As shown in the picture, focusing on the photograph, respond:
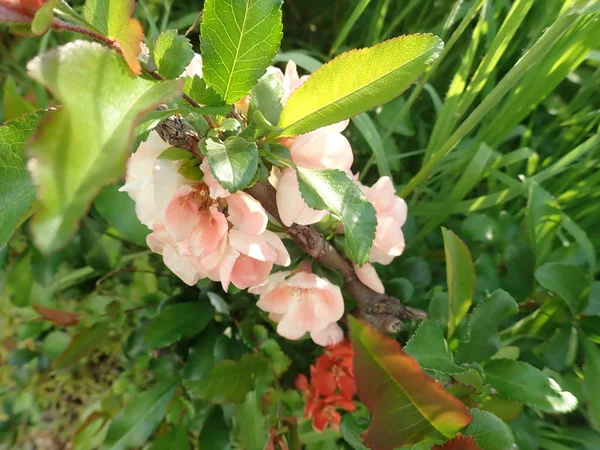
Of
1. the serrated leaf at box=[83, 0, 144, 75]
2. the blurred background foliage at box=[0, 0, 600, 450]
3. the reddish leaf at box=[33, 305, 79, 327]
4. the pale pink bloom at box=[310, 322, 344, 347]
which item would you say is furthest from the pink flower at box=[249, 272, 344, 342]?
the reddish leaf at box=[33, 305, 79, 327]

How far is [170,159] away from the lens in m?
0.31

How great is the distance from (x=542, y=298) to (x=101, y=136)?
50 centimetres

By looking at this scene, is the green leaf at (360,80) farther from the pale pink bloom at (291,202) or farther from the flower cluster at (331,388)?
the flower cluster at (331,388)

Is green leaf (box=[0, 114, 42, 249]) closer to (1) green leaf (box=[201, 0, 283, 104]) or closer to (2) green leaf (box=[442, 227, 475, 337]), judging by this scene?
(1) green leaf (box=[201, 0, 283, 104])

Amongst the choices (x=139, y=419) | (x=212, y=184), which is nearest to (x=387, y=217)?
(x=212, y=184)

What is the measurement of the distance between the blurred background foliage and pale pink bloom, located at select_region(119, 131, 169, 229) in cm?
21

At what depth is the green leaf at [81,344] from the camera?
61 centimetres

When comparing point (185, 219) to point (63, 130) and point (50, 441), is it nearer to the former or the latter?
point (63, 130)

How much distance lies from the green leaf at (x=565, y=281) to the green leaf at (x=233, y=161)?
Result: 1.02 feet

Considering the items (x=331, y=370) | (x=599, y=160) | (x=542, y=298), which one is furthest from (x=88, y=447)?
(x=599, y=160)

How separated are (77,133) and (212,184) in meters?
0.13

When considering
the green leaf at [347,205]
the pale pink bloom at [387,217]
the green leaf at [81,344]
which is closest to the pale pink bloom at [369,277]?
the pale pink bloom at [387,217]

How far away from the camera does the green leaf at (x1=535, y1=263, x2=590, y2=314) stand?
461 millimetres

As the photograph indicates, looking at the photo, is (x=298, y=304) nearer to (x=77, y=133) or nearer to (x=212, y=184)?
(x=212, y=184)
